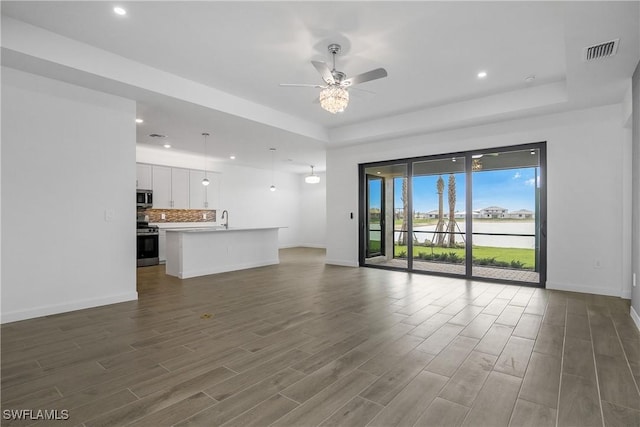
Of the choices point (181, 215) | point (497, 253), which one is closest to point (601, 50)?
point (497, 253)

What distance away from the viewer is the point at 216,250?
6547mm

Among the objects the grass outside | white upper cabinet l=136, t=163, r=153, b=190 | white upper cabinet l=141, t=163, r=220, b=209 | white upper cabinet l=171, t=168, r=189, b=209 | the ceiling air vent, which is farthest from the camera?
white upper cabinet l=171, t=168, r=189, b=209

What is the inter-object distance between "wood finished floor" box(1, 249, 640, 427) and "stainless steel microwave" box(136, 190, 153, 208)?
13.1 ft

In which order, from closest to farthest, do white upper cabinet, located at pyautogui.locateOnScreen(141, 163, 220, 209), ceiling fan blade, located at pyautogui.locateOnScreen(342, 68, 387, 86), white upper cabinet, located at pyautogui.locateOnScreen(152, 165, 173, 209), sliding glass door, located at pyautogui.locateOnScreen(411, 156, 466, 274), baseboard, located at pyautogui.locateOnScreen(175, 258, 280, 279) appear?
ceiling fan blade, located at pyautogui.locateOnScreen(342, 68, 387, 86)
baseboard, located at pyautogui.locateOnScreen(175, 258, 280, 279)
sliding glass door, located at pyautogui.locateOnScreen(411, 156, 466, 274)
white upper cabinet, located at pyautogui.locateOnScreen(141, 163, 220, 209)
white upper cabinet, located at pyautogui.locateOnScreen(152, 165, 173, 209)

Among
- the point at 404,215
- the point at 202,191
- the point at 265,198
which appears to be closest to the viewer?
the point at 404,215

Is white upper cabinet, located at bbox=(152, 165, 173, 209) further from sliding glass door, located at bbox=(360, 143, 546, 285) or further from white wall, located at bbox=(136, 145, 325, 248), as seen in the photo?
sliding glass door, located at bbox=(360, 143, 546, 285)

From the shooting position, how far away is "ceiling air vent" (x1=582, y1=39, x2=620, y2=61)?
303 centimetres

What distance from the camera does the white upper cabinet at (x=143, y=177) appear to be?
25.4 ft

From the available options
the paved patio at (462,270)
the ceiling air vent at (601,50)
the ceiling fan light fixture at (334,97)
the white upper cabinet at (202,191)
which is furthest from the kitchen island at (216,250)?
the ceiling air vent at (601,50)

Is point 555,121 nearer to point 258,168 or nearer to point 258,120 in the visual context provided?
point 258,120

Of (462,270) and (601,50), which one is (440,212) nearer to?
(462,270)

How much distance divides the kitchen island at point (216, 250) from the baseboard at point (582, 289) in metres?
5.52

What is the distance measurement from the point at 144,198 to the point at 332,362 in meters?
6.96

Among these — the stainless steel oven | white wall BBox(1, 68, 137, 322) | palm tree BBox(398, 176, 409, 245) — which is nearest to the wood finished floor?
white wall BBox(1, 68, 137, 322)
